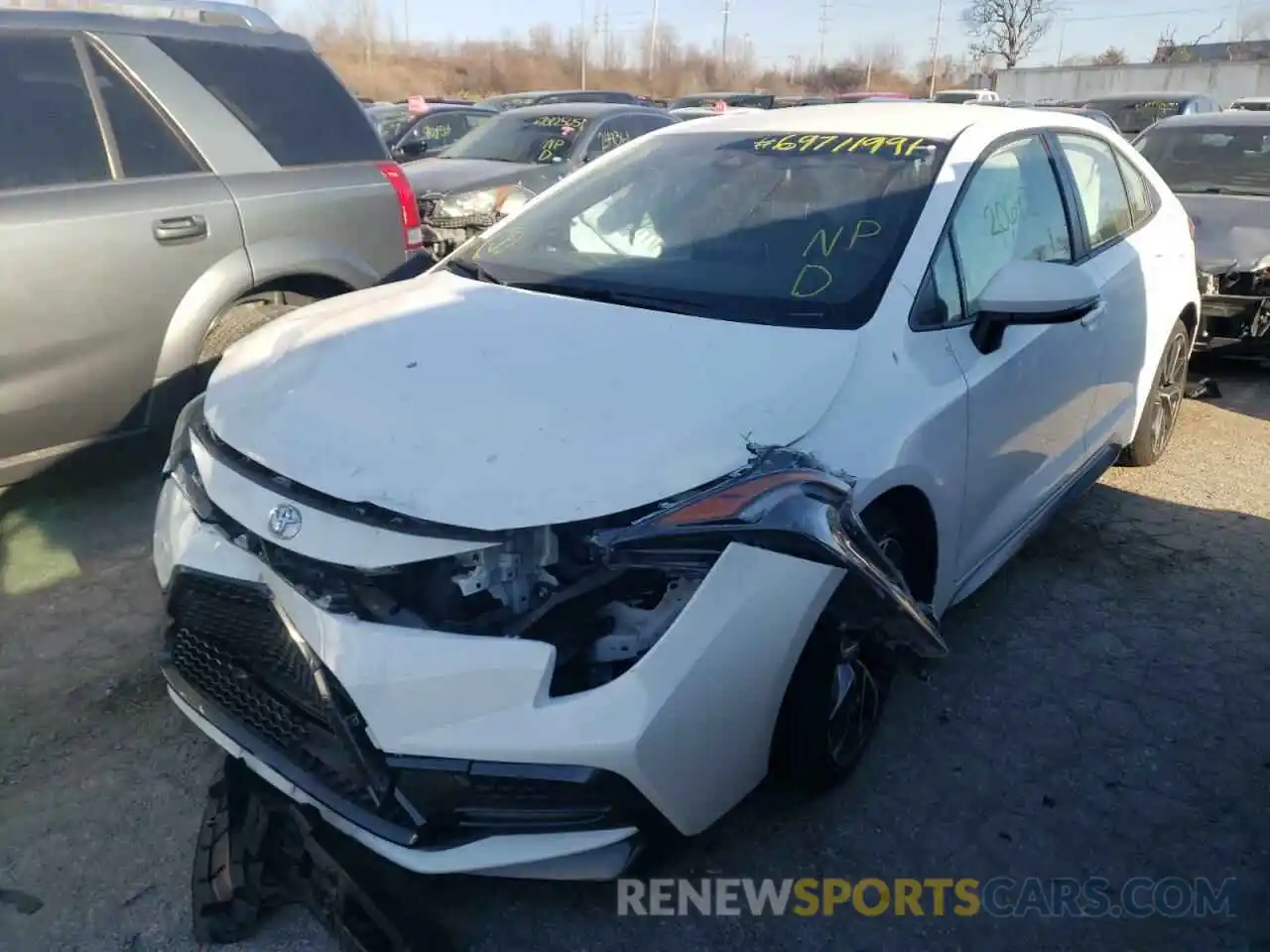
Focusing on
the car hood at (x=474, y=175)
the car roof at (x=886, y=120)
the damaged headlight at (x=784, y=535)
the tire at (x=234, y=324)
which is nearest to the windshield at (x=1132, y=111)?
the car hood at (x=474, y=175)

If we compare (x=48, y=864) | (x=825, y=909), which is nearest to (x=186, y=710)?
(x=48, y=864)

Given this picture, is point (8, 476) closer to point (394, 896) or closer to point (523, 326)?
point (523, 326)

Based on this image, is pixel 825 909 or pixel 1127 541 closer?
pixel 825 909

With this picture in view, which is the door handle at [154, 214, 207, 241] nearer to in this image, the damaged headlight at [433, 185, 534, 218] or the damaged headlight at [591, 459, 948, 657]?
the damaged headlight at [591, 459, 948, 657]

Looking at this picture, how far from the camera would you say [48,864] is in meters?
2.44

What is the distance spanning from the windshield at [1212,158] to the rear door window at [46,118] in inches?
273

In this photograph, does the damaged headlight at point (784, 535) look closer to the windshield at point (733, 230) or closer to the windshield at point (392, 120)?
the windshield at point (733, 230)

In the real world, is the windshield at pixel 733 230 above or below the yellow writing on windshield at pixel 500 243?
above

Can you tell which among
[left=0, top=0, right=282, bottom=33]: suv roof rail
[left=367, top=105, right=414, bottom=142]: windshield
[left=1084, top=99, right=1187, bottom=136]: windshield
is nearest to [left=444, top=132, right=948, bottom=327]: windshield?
[left=0, top=0, right=282, bottom=33]: suv roof rail

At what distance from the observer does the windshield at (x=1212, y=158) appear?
7.33 meters

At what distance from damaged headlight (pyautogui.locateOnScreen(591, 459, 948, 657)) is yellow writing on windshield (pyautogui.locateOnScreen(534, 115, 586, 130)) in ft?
24.9

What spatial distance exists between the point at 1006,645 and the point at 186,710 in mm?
2509

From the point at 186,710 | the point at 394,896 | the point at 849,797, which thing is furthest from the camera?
the point at 849,797

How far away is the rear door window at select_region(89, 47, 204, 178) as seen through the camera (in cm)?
403
